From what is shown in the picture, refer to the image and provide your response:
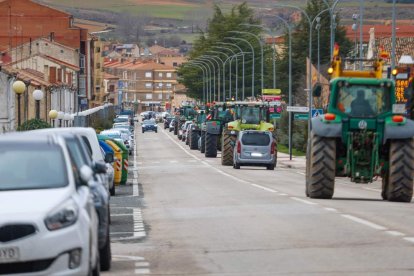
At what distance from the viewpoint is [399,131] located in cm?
2852

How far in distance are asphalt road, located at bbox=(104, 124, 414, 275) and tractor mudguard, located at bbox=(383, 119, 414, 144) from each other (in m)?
1.56

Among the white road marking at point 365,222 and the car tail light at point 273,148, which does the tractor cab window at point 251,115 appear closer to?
the car tail light at point 273,148

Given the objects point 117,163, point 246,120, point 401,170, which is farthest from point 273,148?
point 401,170

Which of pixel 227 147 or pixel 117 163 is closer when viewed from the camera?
pixel 117 163

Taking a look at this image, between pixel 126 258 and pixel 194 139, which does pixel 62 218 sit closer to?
pixel 126 258

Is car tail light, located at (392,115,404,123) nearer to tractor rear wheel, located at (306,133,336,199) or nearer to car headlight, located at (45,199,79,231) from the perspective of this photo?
tractor rear wheel, located at (306,133,336,199)

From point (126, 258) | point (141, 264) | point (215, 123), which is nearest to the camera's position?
point (141, 264)

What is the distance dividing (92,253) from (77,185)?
→ 75 cm

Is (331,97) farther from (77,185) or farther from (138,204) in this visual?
(77,185)

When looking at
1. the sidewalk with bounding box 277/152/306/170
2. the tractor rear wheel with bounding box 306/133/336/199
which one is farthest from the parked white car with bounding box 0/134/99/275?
the sidewalk with bounding box 277/152/306/170

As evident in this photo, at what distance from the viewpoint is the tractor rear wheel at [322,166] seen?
28.5 m

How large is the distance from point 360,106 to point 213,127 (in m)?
38.9

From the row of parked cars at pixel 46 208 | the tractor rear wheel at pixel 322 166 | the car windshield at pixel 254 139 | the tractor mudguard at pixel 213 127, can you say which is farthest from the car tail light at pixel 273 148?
the row of parked cars at pixel 46 208

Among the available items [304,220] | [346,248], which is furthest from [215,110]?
[346,248]
